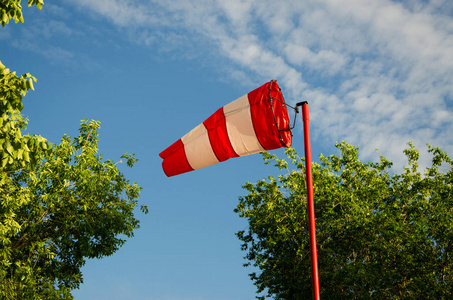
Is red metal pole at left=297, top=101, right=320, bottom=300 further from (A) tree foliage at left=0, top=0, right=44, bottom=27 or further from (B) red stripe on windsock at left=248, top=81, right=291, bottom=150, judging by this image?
(A) tree foliage at left=0, top=0, right=44, bottom=27

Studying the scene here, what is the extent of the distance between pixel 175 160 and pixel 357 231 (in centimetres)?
1352

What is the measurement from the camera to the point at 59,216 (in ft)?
63.2

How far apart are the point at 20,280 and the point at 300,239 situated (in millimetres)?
12716

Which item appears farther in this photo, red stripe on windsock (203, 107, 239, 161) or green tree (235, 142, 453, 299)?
green tree (235, 142, 453, 299)

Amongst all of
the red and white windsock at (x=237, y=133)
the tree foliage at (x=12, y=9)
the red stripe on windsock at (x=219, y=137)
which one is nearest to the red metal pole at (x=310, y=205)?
the red and white windsock at (x=237, y=133)

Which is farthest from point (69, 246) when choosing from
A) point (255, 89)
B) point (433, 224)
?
point (433, 224)

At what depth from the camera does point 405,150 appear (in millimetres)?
25000

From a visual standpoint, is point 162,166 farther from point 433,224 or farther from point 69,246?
point 433,224

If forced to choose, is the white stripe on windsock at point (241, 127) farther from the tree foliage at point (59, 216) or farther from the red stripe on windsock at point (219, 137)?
the tree foliage at point (59, 216)

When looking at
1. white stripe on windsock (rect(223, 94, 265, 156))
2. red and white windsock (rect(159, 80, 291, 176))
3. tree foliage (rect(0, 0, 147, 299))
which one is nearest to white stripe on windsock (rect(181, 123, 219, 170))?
red and white windsock (rect(159, 80, 291, 176))

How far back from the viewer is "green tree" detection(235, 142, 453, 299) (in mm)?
18516

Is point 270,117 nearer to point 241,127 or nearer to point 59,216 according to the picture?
point 241,127

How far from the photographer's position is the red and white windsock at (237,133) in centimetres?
854

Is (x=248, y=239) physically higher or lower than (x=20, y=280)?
higher
